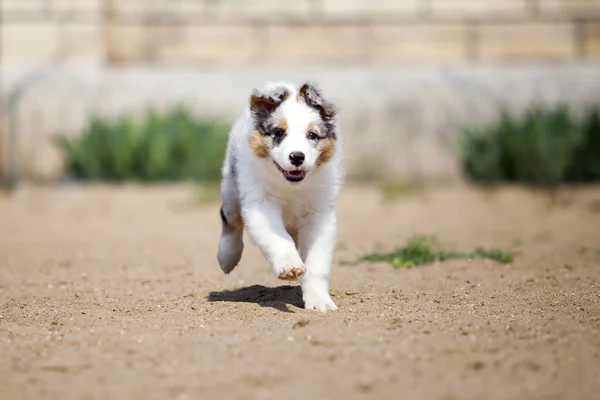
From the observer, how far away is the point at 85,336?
522 cm

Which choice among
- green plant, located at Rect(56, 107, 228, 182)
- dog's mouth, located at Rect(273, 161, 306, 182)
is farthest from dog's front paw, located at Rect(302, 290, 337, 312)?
green plant, located at Rect(56, 107, 228, 182)

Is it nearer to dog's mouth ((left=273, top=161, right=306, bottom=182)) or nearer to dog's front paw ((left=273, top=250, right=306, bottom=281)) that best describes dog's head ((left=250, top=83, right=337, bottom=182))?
dog's mouth ((left=273, top=161, right=306, bottom=182))

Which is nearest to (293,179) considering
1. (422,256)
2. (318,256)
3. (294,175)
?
(294,175)

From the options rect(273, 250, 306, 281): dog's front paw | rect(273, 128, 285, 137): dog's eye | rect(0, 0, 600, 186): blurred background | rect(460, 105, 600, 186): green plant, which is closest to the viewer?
rect(273, 250, 306, 281): dog's front paw

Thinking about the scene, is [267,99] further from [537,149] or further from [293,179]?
[537,149]

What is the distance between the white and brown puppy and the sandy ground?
306 millimetres

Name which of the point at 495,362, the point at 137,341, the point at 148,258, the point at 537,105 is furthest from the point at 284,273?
the point at 537,105

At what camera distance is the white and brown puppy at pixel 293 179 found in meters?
5.97

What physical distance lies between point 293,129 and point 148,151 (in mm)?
7486

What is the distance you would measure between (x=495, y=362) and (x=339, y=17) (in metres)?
10.5

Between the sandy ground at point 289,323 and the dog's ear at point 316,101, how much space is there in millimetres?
1158

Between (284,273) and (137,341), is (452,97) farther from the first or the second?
(137,341)

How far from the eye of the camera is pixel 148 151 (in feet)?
43.6

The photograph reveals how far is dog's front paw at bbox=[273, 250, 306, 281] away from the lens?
575cm
